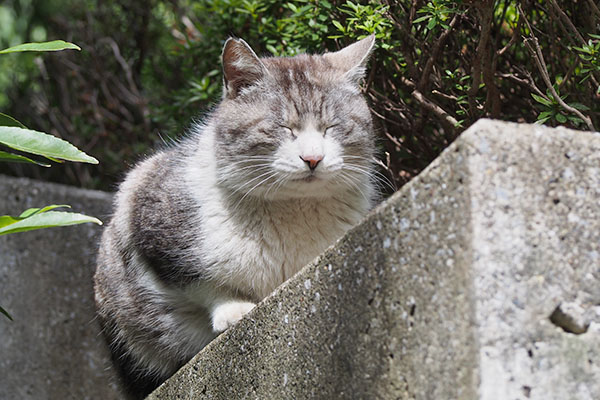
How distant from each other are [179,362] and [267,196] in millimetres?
784

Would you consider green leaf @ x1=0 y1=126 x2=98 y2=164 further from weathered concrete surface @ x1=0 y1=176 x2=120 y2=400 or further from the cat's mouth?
weathered concrete surface @ x1=0 y1=176 x2=120 y2=400

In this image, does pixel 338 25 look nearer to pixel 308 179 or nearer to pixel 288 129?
pixel 288 129

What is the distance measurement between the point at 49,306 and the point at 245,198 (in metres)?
2.04

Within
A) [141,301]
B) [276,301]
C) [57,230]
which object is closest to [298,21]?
[141,301]

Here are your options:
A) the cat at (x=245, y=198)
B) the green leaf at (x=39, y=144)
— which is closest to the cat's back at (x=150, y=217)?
the cat at (x=245, y=198)

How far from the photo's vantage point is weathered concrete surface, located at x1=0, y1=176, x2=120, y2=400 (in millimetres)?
4004

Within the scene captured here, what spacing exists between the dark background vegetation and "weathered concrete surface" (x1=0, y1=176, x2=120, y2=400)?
0.65m

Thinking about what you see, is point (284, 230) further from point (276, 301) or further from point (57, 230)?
point (57, 230)

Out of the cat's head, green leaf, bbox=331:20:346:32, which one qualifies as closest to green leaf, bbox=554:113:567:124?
the cat's head

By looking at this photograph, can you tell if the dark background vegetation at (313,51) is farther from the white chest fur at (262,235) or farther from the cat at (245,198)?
Answer: the white chest fur at (262,235)

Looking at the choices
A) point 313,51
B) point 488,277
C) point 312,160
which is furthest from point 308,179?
point 488,277

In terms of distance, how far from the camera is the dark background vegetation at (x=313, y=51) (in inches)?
94.6

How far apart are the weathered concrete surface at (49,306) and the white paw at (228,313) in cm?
171

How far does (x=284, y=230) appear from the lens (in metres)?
2.50
